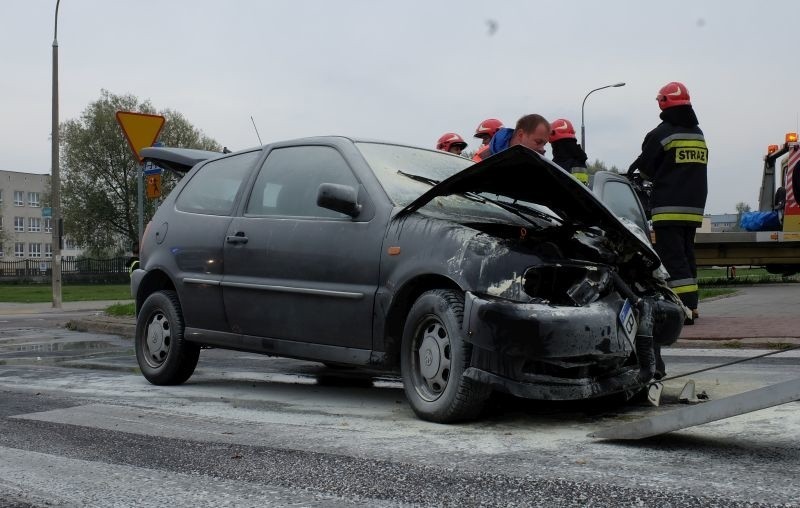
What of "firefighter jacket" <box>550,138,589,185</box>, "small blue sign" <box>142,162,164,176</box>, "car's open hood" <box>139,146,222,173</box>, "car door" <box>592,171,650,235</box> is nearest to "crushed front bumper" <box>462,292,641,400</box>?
"car door" <box>592,171,650,235</box>

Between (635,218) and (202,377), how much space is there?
4568mm

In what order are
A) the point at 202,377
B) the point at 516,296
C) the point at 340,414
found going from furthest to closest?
the point at 202,377 → the point at 340,414 → the point at 516,296

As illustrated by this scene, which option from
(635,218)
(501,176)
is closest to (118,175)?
(635,218)

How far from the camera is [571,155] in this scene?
9.75 metres

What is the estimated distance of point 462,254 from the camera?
14.0 feet

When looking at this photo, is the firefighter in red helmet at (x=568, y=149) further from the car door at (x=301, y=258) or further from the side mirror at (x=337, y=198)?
the side mirror at (x=337, y=198)

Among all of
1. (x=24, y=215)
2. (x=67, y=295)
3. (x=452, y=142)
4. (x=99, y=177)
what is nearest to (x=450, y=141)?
(x=452, y=142)

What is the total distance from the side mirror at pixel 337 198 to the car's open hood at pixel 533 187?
1.05 ft

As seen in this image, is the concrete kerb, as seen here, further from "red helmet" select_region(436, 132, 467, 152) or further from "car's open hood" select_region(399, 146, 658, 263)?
"car's open hood" select_region(399, 146, 658, 263)

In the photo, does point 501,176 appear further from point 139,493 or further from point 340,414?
point 139,493

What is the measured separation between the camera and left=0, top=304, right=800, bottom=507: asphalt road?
304 cm

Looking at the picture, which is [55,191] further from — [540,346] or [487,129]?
[540,346]

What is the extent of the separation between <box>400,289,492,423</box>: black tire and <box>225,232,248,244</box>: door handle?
1.51 m

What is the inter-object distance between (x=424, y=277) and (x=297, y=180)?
138 centimetres
